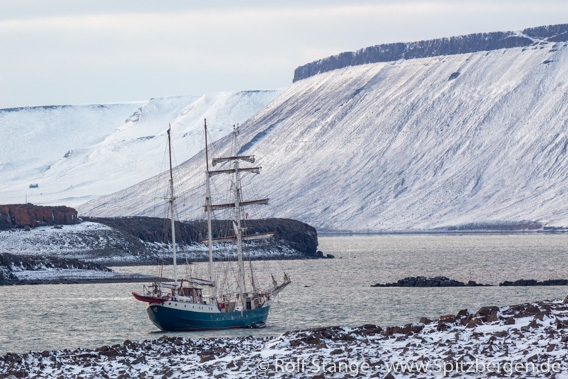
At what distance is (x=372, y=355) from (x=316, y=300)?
4120 cm

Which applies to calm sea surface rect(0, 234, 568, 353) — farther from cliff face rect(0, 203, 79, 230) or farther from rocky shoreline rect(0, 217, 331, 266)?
cliff face rect(0, 203, 79, 230)

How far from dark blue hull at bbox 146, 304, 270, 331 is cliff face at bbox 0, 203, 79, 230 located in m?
72.4

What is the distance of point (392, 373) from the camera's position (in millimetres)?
29297

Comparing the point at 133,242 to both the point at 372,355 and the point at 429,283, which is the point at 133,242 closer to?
the point at 429,283

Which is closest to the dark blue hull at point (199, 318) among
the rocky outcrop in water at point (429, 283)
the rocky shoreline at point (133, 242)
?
the rocky outcrop in water at point (429, 283)

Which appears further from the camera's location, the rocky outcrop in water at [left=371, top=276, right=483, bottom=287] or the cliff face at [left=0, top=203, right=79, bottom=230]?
the cliff face at [left=0, top=203, right=79, bottom=230]

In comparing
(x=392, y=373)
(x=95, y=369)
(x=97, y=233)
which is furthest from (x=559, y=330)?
(x=97, y=233)

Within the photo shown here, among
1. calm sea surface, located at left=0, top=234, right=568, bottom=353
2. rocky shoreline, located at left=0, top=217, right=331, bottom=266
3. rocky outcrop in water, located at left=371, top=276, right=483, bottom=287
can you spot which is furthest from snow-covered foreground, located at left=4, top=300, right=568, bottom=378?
rocky shoreline, located at left=0, top=217, right=331, bottom=266

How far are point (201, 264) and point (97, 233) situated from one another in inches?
560

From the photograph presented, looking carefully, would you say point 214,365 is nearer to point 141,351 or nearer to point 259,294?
point 141,351

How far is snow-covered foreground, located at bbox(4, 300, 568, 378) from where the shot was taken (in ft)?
96.0

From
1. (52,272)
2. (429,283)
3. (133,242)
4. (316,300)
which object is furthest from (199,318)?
(133,242)

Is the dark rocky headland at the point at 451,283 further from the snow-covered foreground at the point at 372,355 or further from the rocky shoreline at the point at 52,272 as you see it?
the snow-covered foreground at the point at 372,355

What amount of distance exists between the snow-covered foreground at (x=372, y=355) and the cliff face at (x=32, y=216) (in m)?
92.3
